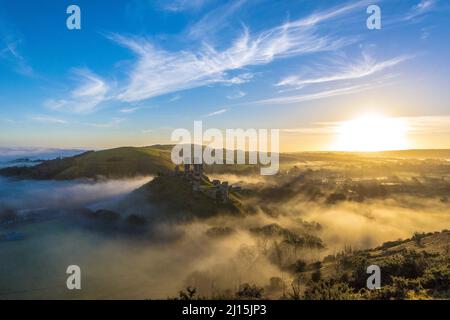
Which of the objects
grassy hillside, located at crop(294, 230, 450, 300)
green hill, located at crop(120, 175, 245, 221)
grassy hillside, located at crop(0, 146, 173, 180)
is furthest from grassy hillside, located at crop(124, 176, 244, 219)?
grassy hillside, located at crop(0, 146, 173, 180)

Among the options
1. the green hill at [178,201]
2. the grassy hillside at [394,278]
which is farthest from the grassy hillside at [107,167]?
the grassy hillside at [394,278]

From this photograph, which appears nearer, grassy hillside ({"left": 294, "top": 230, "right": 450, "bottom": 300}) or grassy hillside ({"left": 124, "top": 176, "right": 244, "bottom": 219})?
grassy hillside ({"left": 294, "top": 230, "right": 450, "bottom": 300})

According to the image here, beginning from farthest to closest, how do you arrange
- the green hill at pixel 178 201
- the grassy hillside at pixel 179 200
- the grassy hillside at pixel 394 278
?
the grassy hillside at pixel 179 200 < the green hill at pixel 178 201 < the grassy hillside at pixel 394 278

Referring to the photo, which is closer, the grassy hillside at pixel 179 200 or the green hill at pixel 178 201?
the green hill at pixel 178 201

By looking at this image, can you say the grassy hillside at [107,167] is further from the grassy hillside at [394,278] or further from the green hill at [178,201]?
the grassy hillside at [394,278]

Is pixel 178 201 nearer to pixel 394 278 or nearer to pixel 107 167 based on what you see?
pixel 394 278

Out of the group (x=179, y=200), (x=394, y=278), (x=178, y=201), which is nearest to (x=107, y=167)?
(x=179, y=200)

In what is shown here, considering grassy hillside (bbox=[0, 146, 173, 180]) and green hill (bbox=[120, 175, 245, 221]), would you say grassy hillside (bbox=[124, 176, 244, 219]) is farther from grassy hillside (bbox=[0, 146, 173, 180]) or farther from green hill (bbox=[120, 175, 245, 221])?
grassy hillside (bbox=[0, 146, 173, 180])
